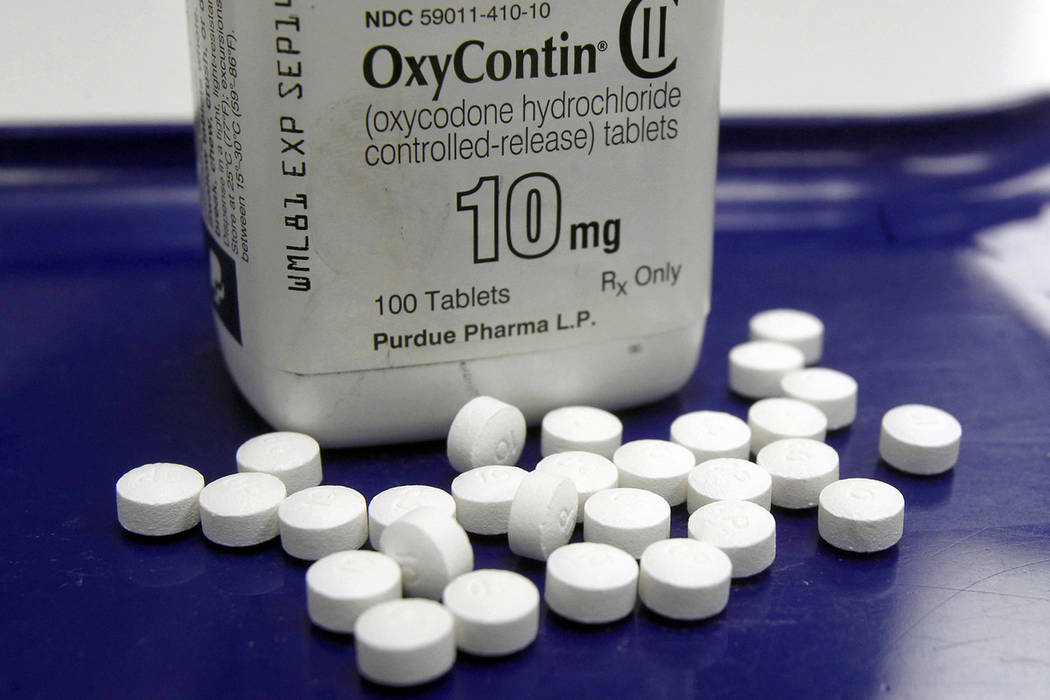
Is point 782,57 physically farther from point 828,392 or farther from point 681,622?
point 681,622

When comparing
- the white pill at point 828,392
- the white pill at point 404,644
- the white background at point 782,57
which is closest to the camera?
the white pill at point 404,644

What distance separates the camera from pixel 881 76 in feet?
3.78

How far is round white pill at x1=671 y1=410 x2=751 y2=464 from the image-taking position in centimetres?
69

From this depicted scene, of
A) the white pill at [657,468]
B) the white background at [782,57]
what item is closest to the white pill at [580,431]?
the white pill at [657,468]

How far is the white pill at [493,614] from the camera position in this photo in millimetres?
541

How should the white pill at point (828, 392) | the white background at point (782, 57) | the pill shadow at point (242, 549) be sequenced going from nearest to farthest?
the pill shadow at point (242, 549) < the white pill at point (828, 392) < the white background at point (782, 57)

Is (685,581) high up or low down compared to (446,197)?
down

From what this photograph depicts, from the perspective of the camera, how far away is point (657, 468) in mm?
665

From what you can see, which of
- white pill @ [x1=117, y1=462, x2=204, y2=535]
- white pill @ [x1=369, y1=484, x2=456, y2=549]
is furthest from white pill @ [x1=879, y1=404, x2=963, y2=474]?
white pill @ [x1=117, y1=462, x2=204, y2=535]

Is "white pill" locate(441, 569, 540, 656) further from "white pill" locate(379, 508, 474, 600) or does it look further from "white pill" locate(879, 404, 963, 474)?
"white pill" locate(879, 404, 963, 474)

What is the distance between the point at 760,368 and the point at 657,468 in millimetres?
141

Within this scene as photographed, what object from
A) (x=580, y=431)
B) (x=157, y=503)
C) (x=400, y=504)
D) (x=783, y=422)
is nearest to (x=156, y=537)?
(x=157, y=503)

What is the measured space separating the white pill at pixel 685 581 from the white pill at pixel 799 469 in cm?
9

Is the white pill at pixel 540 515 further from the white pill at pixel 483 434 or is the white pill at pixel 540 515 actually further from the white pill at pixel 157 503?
the white pill at pixel 157 503
